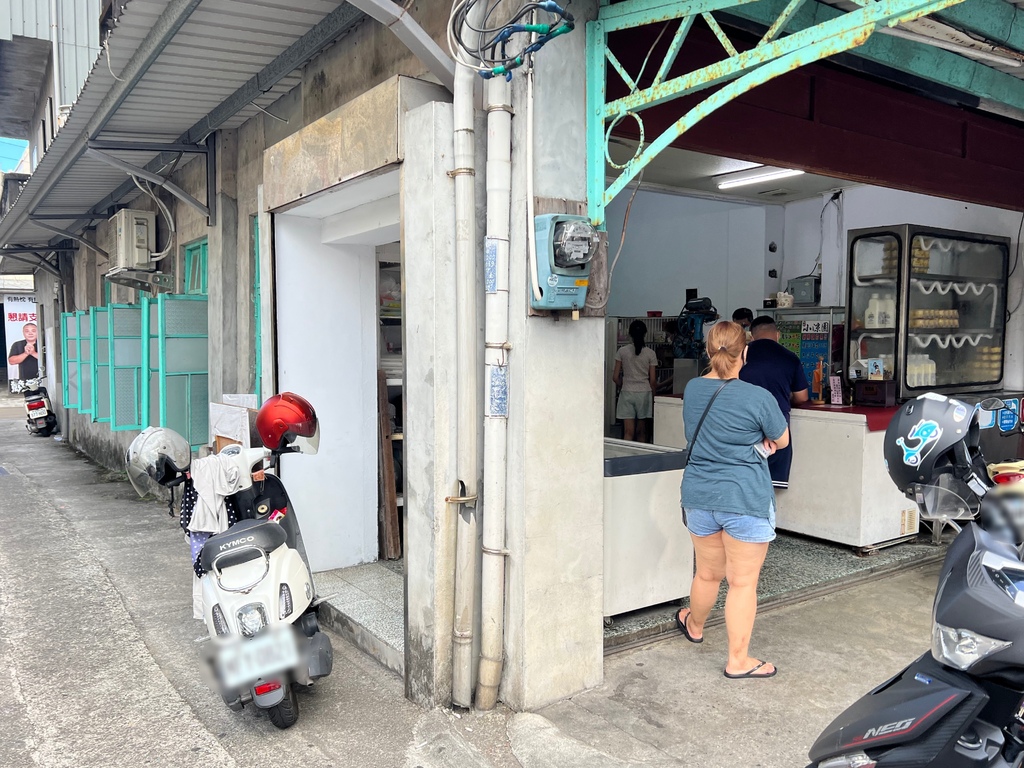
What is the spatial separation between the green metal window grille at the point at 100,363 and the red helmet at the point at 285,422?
6.06 metres

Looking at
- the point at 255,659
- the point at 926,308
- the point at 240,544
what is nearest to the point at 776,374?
the point at 926,308

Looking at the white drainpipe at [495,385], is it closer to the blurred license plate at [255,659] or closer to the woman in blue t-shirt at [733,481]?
the blurred license plate at [255,659]

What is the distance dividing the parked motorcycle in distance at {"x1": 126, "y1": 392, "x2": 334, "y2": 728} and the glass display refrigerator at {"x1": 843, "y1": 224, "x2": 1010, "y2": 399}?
16.7ft

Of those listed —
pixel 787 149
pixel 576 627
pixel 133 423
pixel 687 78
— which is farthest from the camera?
pixel 133 423

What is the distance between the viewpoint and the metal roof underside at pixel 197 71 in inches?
192

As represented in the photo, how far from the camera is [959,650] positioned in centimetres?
204

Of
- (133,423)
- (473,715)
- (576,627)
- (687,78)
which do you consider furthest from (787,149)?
(133,423)

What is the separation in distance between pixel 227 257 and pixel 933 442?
639 cm

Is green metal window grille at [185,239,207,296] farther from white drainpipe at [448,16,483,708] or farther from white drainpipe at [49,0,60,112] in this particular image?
white drainpipe at [448,16,483,708]

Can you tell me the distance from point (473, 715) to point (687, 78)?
2.98m

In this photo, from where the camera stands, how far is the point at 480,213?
3670mm

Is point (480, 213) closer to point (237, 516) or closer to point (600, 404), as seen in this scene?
point (600, 404)

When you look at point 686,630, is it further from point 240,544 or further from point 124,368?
point 124,368

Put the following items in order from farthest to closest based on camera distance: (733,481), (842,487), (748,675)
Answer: (842,487), (748,675), (733,481)
